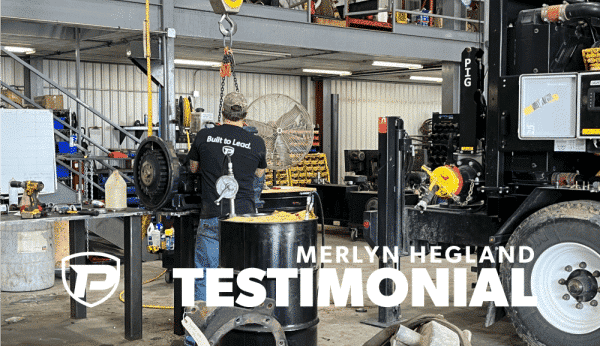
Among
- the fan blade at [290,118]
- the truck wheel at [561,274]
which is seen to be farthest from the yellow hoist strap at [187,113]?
the truck wheel at [561,274]

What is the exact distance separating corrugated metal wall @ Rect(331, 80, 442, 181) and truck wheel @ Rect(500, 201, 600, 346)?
12.8 meters

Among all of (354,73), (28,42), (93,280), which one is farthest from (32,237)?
(354,73)

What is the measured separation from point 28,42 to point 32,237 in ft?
15.7

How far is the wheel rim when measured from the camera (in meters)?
4.47

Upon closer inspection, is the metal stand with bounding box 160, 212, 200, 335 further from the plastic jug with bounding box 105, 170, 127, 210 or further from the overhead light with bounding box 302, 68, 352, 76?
the overhead light with bounding box 302, 68, 352, 76

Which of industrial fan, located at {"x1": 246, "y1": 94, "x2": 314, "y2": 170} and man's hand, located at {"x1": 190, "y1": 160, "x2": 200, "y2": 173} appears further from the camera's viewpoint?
industrial fan, located at {"x1": 246, "y1": 94, "x2": 314, "y2": 170}

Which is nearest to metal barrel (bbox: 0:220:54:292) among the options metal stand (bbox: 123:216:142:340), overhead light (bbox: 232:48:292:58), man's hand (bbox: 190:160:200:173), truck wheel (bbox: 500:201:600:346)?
metal stand (bbox: 123:216:142:340)

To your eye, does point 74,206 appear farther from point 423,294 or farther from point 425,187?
point 423,294

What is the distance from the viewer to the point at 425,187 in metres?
5.44

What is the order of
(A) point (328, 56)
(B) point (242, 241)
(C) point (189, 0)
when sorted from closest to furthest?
1. (B) point (242, 241)
2. (C) point (189, 0)
3. (A) point (328, 56)

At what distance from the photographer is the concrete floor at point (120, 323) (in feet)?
17.3

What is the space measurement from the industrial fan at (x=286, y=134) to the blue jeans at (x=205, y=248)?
9.07 ft

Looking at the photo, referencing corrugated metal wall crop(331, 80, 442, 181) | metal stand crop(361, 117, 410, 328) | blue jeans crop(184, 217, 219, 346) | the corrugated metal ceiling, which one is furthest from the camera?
corrugated metal wall crop(331, 80, 442, 181)

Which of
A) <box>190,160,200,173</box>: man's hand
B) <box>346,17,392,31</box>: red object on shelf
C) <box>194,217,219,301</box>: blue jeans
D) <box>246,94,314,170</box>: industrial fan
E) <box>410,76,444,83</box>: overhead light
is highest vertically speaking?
<box>346,17,392,31</box>: red object on shelf
